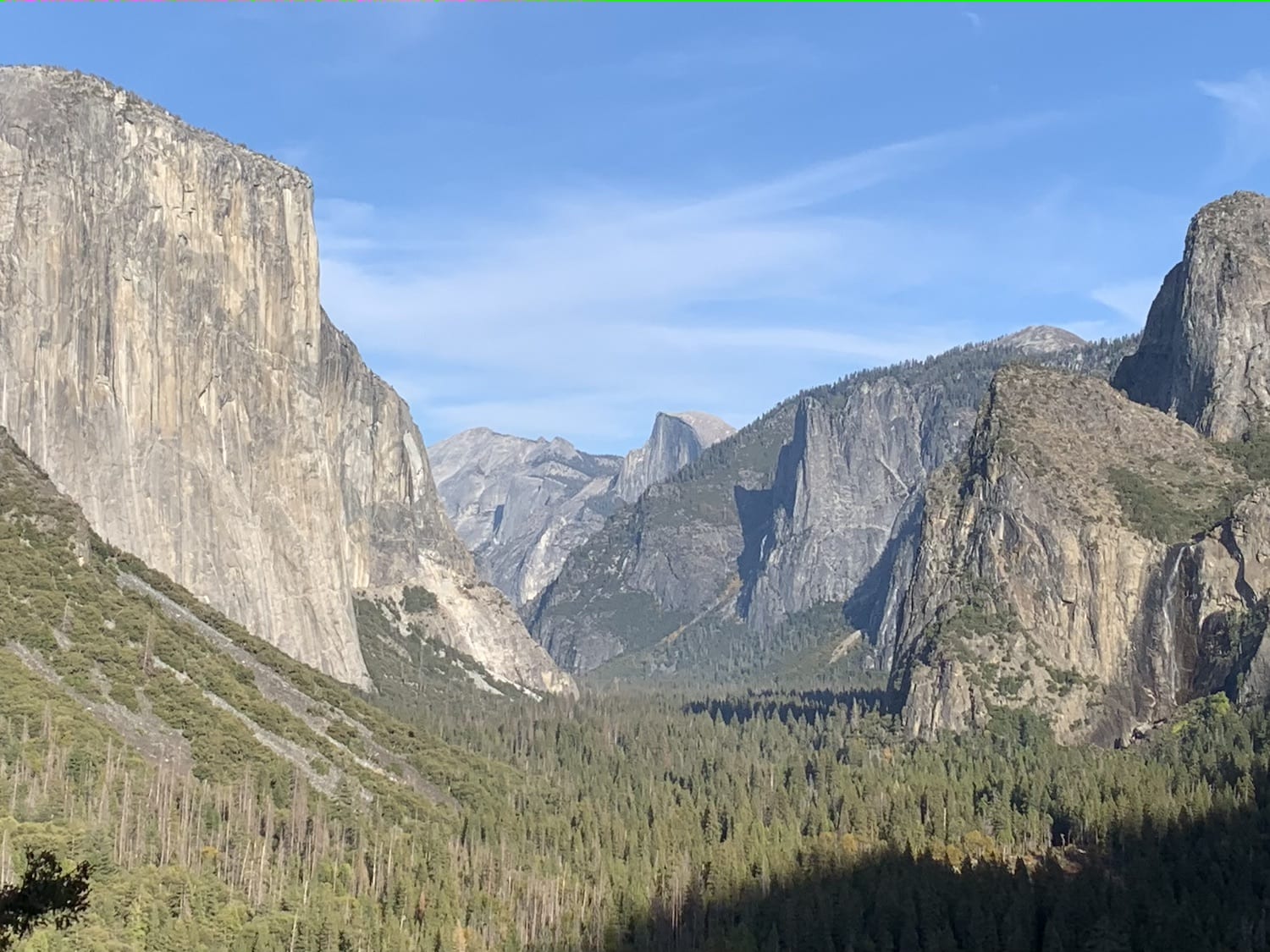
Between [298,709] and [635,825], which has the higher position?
[298,709]

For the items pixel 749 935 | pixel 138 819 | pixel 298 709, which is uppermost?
pixel 298 709

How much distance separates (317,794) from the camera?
509ft

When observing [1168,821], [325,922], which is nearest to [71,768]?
[325,922]

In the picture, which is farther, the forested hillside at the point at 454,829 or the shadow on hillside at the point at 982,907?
the shadow on hillside at the point at 982,907

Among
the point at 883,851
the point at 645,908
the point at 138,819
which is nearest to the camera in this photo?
the point at 138,819

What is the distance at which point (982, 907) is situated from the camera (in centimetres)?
13088

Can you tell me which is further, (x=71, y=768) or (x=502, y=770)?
(x=502, y=770)

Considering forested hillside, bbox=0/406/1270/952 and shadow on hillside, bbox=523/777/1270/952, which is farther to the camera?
shadow on hillside, bbox=523/777/1270/952

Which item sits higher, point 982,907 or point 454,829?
point 454,829

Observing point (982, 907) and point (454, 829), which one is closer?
point (982, 907)

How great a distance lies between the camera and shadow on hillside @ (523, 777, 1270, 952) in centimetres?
12325

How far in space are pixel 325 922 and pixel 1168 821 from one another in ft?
273

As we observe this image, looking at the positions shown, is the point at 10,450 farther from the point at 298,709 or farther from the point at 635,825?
the point at 635,825

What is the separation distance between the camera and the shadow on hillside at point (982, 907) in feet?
404
